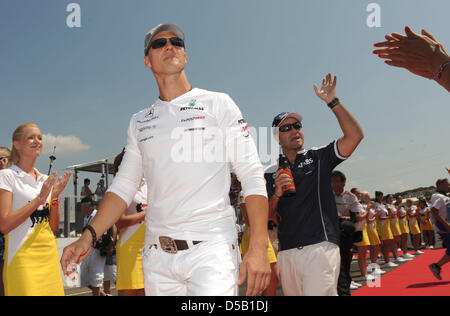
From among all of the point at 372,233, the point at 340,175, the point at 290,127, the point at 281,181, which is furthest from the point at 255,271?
the point at 372,233

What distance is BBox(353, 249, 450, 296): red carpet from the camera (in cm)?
797

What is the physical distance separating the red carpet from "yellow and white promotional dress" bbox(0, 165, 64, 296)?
5790mm

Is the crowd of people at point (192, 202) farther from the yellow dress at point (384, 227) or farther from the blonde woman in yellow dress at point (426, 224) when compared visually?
the blonde woman in yellow dress at point (426, 224)

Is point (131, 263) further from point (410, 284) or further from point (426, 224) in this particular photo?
point (426, 224)

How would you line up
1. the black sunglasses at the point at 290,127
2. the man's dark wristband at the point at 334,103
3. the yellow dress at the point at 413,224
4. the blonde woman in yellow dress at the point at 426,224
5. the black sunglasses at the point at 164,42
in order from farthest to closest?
the blonde woman in yellow dress at the point at 426,224
the yellow dress at the point at 413,224
the black sunglasses at the point at 290,127
the man's dark wristband at the point at 334,103
the black sunglasses at the point at 164,42

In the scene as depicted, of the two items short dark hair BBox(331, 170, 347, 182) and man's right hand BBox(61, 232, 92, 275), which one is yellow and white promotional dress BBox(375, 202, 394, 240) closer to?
short dark hair BBox(331, 170, 347, 182)

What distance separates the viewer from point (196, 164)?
2367 mm

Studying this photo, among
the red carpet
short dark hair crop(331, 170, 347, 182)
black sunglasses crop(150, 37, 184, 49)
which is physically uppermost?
black sunglasses crop(150, 37, 184, 49)

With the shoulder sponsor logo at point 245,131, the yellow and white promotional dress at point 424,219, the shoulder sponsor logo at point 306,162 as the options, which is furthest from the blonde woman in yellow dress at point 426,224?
the shoulder sponsor logo at point 245,131

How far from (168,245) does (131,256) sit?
284 cm

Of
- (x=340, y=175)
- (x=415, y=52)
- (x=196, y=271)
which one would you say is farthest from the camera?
(x=340, y=175)

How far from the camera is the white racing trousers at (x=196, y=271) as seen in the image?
2.15 metres

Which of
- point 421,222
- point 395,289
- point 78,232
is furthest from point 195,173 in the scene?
point 421,222

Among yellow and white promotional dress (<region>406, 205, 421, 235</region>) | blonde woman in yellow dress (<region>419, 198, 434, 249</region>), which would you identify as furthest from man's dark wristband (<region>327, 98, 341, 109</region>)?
blonde woman in yellow dress (<region>419, 198, 434, 249</region>)
